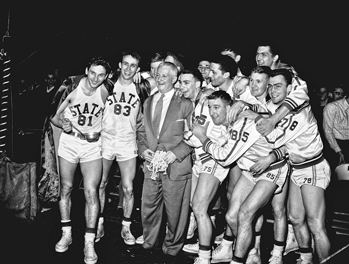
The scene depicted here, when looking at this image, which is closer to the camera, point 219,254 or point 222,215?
point 219,254

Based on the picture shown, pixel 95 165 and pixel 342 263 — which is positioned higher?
pixel 95 165

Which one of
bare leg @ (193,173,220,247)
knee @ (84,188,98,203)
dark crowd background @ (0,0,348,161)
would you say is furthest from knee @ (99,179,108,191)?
dark crowd background @ (0,0,348,161)

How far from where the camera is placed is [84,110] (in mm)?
4441

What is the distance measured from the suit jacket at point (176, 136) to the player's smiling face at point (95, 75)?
597mm

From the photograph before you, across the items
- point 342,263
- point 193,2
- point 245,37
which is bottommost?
point 342,263

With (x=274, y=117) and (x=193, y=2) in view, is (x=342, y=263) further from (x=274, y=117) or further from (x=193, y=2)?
(x=193, y=2)

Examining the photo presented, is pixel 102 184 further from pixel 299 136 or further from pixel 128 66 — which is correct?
pixel 299 136

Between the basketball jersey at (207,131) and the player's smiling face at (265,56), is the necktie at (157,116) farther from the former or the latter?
the player's smiling face at (265,56)

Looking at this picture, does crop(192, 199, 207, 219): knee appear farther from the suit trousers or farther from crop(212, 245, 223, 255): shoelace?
crop(212, 245, 223, 255): shoelace

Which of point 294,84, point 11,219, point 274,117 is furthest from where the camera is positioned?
point 11,219

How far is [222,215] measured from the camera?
5961 mm

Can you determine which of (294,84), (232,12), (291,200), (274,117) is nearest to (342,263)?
(291,200)

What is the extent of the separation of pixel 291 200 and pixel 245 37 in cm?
520

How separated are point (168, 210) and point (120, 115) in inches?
42.9
